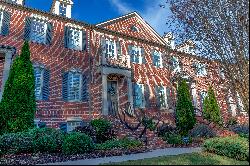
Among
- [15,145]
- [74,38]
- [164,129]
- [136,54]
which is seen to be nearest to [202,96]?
[136,54]

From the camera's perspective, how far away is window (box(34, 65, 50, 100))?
55.7 feet

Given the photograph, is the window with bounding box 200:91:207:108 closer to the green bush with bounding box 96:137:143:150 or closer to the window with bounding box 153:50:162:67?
the window with bounding box 153:50:162:67

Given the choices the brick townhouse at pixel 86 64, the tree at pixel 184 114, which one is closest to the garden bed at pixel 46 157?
the brick townhouse at pixel 86 64

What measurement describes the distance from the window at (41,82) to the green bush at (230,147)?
1031cm

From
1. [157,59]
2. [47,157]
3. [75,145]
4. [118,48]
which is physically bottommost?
[47,157]

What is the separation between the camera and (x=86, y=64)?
19.6 m

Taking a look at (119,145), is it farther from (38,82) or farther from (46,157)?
(38,82)

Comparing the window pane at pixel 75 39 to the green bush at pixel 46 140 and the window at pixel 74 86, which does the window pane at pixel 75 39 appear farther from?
the green bush at pixel 46 140

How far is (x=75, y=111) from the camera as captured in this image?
17984 mm

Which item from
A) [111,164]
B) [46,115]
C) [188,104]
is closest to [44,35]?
[46,115]

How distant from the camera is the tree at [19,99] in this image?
510 inches

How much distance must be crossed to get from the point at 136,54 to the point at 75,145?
45.1 ft

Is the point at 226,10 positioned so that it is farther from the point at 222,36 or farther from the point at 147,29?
the point at 147,29

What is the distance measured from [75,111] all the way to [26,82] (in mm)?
4969
